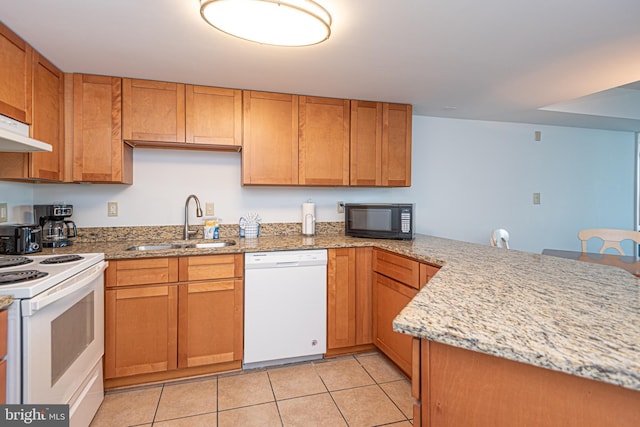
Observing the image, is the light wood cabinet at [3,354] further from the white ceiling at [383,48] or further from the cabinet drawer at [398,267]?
the cabinet drawer at [398,267]

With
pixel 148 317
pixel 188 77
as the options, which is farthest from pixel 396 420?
pixel 188 77

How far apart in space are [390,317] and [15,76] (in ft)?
8.46

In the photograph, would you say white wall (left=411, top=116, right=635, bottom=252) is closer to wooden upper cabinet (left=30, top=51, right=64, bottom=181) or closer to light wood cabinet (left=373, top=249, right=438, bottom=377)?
light wood cabinet (left=373, top=249, right=438, bottom=377)

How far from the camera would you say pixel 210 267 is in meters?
2.12

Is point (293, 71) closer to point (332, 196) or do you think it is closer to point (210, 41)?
point (210, 41)

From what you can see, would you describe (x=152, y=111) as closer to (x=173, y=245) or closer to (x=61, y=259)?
(x=173, y=245)

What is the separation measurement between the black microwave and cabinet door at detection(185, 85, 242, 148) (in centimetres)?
112

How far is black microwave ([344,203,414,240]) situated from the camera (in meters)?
2.53

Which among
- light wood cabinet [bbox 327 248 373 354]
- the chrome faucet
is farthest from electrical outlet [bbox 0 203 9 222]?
light wood cabinet [bbox 327 248 373 354]

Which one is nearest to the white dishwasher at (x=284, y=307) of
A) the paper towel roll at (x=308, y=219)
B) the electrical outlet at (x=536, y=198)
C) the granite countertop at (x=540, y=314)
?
the paper towel roll at (x=308, y=219)

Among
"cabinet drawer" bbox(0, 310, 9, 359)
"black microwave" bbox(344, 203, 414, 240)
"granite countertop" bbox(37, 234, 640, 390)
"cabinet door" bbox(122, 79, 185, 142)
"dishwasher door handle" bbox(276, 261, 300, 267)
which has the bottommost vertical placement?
"cabinet drawer" bbox(0, 310, 9, 359)

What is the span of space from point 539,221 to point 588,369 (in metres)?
3.65

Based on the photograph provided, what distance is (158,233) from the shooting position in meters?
2.56

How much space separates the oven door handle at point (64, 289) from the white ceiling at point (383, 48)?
1222 millimetres
